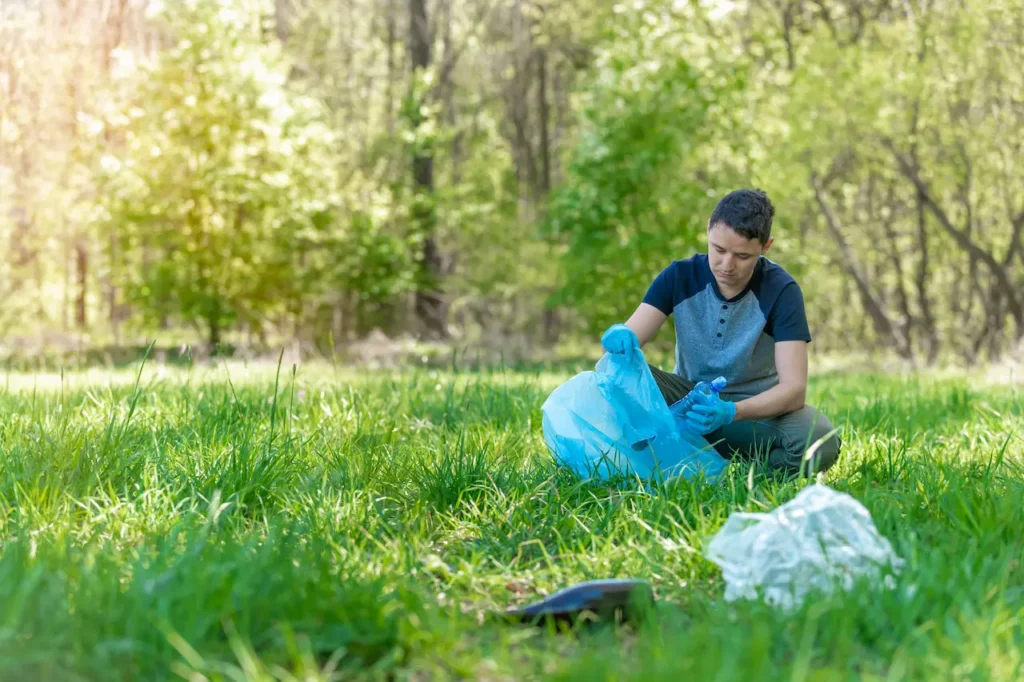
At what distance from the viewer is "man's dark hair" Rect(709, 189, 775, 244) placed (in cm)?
326

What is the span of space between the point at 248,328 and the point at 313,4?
9.52m

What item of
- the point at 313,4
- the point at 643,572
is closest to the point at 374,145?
the point at 313,4

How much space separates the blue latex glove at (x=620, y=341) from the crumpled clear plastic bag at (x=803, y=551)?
1.23 metres

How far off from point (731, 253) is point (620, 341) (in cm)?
52

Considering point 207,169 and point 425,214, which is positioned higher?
point 207,169

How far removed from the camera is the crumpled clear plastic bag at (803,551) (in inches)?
80.5

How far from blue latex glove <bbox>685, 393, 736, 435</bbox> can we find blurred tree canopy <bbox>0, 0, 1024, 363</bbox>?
25.3 ft

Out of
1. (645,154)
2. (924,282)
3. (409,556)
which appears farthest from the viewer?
(924,282)

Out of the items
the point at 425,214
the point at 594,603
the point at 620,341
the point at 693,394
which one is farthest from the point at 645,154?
the point at 594,603

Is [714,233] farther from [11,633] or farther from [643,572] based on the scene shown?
[11,633]

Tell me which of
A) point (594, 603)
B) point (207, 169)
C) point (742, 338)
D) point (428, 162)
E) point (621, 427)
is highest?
point (428, 162)

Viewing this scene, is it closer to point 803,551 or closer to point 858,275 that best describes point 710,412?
point 803,551

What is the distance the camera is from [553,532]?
2699 mm

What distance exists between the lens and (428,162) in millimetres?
14406
